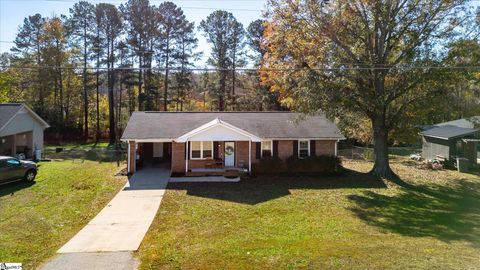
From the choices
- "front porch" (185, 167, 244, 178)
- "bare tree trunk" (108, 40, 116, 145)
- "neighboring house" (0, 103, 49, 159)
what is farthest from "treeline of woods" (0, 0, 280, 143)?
"front porch" (185, 167, 244, 178)

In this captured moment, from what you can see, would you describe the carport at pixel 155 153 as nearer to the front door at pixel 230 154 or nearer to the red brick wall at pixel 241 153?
the front door at pixel 230 154

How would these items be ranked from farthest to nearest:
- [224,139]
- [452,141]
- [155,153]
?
[452,141], [155,153], [224,139]

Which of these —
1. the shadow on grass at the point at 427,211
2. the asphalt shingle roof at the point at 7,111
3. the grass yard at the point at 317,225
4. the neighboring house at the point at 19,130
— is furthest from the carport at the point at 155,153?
the shadow on grass at the point at 427,211

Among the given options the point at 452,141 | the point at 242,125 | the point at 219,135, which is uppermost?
the point at 242,125

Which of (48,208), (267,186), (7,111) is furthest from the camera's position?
(7,111)

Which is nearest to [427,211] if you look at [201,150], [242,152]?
[242,152]

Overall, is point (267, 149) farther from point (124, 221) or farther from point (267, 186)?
point (124, 221)

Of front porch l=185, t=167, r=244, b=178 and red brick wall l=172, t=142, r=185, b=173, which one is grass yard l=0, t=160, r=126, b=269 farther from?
front porch l=185, t=167, r=244, b=178

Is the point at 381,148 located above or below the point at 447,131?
below
